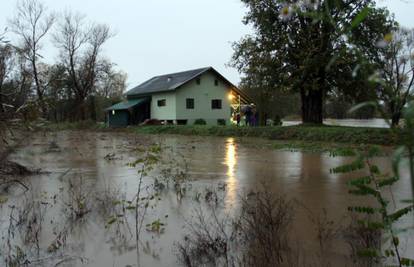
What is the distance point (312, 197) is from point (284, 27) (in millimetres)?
20601

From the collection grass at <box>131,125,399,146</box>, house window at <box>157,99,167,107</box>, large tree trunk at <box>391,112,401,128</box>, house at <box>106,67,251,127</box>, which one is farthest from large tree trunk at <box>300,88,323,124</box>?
large tree trunk at <box>391,112,401,128</box>

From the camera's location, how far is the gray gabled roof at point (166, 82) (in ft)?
132

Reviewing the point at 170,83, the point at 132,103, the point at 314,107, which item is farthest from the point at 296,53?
the point at 132,103

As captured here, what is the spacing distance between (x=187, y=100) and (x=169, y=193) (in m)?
32.3

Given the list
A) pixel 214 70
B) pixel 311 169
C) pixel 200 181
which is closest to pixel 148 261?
pixel 200 181

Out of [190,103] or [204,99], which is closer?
[190,103]

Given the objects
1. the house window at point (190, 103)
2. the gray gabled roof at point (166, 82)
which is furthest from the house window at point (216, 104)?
the gray gabled roof at point (166, 82)

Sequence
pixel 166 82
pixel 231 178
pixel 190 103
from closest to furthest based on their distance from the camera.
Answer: pixel 231 178 < pixel 190 103 < pixel 166 82

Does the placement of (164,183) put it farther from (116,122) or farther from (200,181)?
(116,122)

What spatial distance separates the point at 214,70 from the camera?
41.7m

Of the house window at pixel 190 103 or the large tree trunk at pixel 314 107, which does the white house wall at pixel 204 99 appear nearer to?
the house window at pixel 190 103

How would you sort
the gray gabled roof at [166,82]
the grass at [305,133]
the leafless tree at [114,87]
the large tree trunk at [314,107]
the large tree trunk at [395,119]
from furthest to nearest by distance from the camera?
the leafless tree at [114,87], the gray gabled roof at [166,82], the large tree trunk at [314,107], the grass at [305,133], the large tree trunk at [395,119]

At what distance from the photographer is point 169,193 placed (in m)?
8.55

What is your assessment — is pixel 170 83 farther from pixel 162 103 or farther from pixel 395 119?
pixel 395 119
